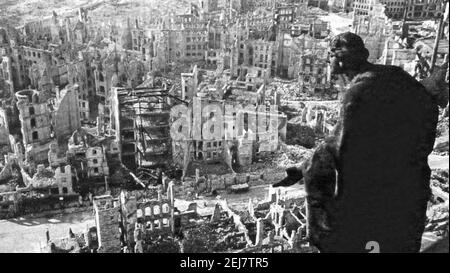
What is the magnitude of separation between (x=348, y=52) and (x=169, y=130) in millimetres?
25665

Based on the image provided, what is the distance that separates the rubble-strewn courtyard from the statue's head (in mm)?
1022

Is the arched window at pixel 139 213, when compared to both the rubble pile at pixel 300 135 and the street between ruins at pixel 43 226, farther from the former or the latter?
the rubble pile at pixel 300 135

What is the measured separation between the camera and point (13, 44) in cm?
4378

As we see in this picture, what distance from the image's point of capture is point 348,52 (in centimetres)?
550

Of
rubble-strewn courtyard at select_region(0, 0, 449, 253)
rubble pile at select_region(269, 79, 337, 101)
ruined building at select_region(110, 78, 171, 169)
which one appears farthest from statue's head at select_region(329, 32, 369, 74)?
rubble pile at select_region(269, 79, 337, 101)

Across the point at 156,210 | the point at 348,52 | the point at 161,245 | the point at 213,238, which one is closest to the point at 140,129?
the point at 156,210

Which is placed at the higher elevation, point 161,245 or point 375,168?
point 375,168

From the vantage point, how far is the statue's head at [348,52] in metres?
5.48

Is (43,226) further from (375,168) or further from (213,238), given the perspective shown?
(375,168)

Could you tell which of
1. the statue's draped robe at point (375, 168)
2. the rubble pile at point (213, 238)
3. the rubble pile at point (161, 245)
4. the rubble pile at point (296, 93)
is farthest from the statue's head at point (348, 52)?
the rubble pile at point (296, 93)

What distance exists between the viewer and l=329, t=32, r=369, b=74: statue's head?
18.0ft

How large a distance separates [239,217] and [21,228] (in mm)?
10679

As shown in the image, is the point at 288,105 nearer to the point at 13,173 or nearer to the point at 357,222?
the point at 13,173

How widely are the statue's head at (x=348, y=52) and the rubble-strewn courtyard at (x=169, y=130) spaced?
1.02m
